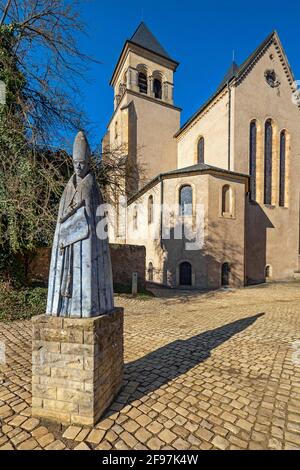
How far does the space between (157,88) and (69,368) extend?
2969 centimetres

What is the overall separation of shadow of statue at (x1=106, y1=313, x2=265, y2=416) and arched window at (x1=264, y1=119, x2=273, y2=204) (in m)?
17.1

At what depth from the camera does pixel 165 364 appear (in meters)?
4.45

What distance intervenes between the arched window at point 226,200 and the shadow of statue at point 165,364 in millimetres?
11411

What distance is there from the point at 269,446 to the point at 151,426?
4.04 ft

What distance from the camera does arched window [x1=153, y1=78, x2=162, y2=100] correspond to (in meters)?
26.5

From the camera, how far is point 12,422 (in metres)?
2.86

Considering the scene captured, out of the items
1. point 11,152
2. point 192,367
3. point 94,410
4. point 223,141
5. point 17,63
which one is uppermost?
point 223,141

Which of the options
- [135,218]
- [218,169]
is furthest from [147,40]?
[218,169]

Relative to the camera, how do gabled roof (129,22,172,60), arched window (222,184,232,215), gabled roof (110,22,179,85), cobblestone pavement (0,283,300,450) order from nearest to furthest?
cobblestone pavement (0,283,300,450)
arched window (222,184,232,215)
gabled roof (110,22,179,85)
gabled roof (129,22,172,60)

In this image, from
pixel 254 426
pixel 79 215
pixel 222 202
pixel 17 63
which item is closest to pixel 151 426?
pixel 254 426

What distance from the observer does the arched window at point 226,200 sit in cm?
1670

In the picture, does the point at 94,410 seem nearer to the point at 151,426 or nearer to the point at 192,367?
the point at 151,426

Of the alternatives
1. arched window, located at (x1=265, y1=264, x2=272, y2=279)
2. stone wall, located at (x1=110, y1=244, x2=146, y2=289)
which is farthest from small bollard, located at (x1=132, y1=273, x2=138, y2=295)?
arched window, located at (x1=265, y1=264, x2=272, y2=279)

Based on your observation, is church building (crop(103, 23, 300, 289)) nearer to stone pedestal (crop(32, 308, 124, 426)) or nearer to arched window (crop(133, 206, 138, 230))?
arched window (crop(133, 206, 138, 230))
